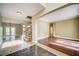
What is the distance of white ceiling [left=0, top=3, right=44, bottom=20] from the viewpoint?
1.52m

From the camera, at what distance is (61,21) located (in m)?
1.57

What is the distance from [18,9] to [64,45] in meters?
1.06

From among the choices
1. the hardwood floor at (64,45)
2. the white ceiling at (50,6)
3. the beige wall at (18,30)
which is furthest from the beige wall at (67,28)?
the beige wall at (18,30)

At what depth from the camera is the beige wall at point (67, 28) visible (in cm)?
149

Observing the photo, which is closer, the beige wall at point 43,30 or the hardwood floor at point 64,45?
the hardwood floor at point 64,45

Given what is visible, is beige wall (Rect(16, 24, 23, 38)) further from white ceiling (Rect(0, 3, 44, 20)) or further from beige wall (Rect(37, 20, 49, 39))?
beige wall (Rect(37, 20, 49, 39))

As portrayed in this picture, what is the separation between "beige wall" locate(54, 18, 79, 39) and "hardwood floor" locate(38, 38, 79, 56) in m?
0.10

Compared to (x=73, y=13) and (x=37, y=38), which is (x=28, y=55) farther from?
(x=73, y=13)

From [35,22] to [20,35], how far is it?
1.24 ft

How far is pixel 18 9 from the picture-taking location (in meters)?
1.54

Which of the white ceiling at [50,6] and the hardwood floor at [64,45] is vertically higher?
the white ceiling at [50,6]

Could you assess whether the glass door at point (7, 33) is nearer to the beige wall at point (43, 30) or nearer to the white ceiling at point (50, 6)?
the beige wall at point (43, 30)

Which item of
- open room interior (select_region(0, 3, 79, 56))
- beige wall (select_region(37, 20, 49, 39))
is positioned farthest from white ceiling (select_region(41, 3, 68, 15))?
beige wall (select_region(37, 20, 49, 39))

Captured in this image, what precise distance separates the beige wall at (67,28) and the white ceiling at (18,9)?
1.58ft
